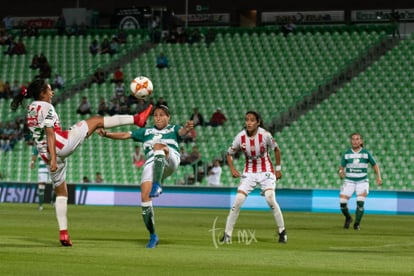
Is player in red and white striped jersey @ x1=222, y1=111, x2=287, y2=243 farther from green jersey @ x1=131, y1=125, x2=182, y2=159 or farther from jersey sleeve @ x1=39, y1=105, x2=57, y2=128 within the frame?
jersey sleeve @ x1=39, y1=105, x2=57, y2=128

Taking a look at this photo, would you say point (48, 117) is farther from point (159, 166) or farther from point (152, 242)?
point (152, 242)

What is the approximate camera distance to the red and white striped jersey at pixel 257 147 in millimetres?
17109

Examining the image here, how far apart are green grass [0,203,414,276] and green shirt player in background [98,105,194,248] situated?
0.59 meters

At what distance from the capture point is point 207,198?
34.8 m

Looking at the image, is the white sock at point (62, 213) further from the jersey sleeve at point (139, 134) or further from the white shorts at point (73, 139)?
the jersey sleeve at point (139, 134)

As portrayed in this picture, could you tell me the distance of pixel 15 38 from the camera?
49406 mm

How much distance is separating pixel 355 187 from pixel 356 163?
1.98ft

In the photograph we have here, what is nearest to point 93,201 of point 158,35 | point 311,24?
point 158,35

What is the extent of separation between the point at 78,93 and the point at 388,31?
1381 centimetres

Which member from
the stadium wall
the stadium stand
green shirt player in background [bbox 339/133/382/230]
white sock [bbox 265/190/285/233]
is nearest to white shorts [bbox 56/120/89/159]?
white sock [bbox 265/190/285/233]

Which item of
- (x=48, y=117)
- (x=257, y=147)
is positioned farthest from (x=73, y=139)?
(x=257, y=147)

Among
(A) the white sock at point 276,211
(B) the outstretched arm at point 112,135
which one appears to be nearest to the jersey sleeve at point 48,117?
(B) the outstretched arm at point 112,135

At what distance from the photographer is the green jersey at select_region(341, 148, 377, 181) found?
77.1ft

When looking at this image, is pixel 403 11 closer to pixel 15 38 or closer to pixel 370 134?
pixel 370 134
